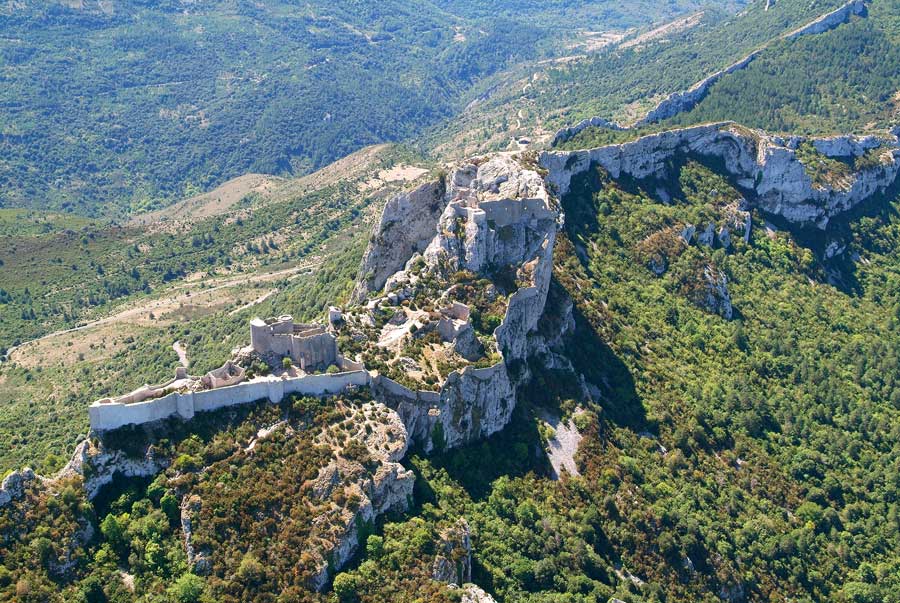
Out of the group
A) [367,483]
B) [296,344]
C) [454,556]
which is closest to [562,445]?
[454,556]

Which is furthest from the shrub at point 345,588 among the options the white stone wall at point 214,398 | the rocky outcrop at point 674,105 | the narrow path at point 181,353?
the rocky outcrop at point 674,105

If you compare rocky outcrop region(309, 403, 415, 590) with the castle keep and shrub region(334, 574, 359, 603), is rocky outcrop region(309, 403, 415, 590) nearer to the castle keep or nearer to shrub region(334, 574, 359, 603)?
shrub region(334, 574, 359, 603)

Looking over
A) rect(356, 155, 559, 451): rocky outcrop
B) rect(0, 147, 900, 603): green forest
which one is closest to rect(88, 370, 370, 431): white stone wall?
rect(0, 147, 900, 603): green forest

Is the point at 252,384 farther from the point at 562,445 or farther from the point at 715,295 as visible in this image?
the point at 715,295

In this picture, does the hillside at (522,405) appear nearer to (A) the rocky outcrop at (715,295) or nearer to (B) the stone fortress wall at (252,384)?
(B) the stone fortress wall at (252,384)

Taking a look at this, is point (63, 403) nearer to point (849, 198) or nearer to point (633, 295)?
point (633, 295)

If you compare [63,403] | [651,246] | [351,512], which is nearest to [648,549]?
[351,512]
